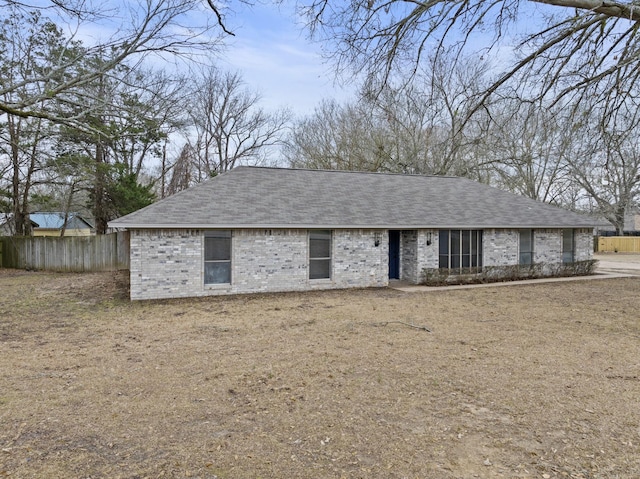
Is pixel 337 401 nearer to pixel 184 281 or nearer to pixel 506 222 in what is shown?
pixel 184 281

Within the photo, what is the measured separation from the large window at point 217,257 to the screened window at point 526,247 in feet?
35.0

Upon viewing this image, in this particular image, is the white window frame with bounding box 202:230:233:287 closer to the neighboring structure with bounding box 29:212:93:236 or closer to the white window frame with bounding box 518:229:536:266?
the white window frame with bounding box 518:229:536:266

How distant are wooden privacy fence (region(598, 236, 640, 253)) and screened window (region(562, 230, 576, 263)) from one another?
21730mm

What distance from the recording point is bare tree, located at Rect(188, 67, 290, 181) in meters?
28.5

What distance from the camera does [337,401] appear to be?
180 inches

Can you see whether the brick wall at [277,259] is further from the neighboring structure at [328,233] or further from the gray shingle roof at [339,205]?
the gray shingle roof at [339,205]

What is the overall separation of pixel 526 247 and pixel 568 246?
2.18 meters

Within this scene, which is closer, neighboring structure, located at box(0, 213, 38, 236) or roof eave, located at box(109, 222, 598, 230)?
roof eave, located at box(109, 222, 598, 230)

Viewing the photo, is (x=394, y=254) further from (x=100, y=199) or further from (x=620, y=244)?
(x=620, y=244)

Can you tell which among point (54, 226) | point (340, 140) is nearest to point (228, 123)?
point (340, 140)

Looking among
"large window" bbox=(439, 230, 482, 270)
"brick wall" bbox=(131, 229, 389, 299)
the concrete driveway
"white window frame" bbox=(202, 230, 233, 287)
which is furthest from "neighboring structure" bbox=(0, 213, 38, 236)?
the concrete driveway

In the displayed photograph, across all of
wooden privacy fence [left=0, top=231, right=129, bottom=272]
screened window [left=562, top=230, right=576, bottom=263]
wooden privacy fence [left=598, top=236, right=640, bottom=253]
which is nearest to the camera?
screened window [left=562, top=230, right=576, bottom=263]

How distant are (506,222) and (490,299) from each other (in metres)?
4.77

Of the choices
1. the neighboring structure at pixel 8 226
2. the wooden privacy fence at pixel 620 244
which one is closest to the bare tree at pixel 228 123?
the neighboring structure at pixel 8 226
